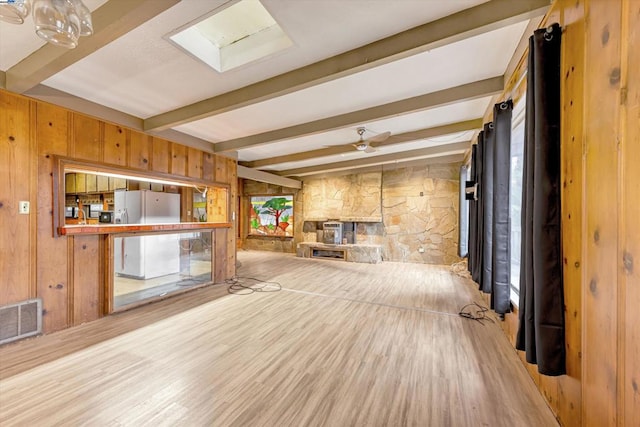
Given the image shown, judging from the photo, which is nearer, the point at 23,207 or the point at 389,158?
the point at 23,207

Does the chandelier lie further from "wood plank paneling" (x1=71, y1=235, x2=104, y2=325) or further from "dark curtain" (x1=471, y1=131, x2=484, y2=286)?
"dark curtain" (x1=471, y1=131, x2=484, y2=286)

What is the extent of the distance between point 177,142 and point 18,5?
3.02 m

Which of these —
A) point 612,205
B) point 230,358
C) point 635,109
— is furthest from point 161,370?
point 635,109

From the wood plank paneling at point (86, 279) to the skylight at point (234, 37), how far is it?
8.35ft

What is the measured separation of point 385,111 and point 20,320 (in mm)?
4422

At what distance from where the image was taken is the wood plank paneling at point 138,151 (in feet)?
11.2

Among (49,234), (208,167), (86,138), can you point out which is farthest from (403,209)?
(49,234)

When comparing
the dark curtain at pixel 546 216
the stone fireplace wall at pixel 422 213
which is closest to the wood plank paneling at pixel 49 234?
the dark curtain at pixel 546 216

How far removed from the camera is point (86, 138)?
2.96 m

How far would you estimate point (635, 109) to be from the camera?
0.93 meters

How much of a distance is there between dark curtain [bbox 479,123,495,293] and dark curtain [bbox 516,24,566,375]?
1262mm

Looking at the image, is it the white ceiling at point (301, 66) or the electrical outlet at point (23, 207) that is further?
the electrical outlet at point (23, 207)

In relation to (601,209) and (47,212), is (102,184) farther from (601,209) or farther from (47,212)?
(601,209)

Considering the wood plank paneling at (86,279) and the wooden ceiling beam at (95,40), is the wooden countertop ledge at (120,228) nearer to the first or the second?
the wood plank paneling at (86,279)
